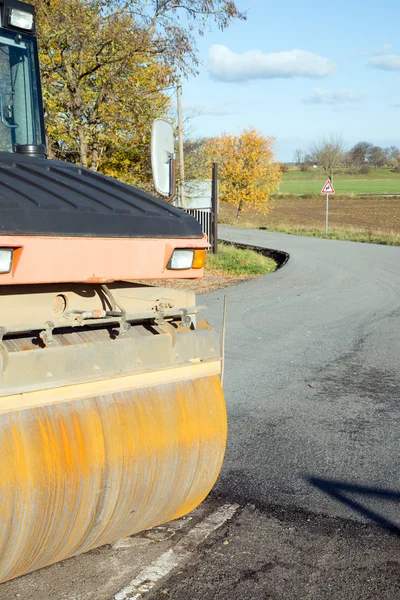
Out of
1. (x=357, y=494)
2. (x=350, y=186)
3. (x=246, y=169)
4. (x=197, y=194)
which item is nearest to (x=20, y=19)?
(x=357, y=494)

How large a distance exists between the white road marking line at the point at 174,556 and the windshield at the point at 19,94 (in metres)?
2.48

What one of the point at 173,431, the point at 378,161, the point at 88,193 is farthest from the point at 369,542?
the point at 378,161

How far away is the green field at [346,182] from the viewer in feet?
315

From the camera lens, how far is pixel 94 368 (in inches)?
132

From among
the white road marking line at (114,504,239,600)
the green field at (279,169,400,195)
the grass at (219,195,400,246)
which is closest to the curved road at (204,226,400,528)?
the white road marking line at (114,504,239,600)

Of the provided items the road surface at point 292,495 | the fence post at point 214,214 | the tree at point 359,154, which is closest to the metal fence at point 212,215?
the fence post at point 214,214

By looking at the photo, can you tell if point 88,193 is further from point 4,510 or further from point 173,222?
point 4,510

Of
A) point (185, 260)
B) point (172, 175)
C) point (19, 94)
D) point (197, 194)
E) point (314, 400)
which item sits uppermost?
point (19, 94)

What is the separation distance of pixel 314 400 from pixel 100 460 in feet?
13.0

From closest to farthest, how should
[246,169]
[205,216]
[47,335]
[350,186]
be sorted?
[47,335] < [205,216] < [246,169] < [350,186]

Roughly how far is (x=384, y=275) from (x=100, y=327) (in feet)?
49.4

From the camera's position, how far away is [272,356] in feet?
29.7

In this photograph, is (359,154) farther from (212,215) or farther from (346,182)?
(212,215)

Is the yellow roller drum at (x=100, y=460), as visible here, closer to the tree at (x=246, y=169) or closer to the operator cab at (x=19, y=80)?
the operator cab at (x=19, y=80)
